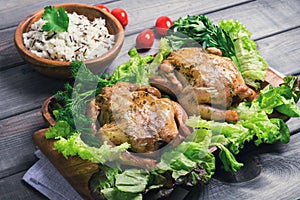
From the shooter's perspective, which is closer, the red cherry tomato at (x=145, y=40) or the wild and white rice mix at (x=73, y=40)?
the wild and white rice mix at (x=73, y=40)

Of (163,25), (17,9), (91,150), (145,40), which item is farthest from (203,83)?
(17,9)

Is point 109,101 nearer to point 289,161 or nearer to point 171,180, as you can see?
point 171,180

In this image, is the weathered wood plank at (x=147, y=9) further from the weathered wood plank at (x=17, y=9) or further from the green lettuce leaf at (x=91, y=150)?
the green lettuce leaf at (x=91, y=150)

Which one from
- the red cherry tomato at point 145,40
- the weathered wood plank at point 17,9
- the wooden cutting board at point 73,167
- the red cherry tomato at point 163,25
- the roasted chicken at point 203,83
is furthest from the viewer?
the weathered wood plank at point 17,9

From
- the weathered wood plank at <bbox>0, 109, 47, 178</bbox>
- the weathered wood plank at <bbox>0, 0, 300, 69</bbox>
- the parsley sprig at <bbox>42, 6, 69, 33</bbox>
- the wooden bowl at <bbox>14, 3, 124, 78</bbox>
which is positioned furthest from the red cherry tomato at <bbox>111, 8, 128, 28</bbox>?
the weathered wood plank at <bbox>0, 109, 47, 178</bbox>

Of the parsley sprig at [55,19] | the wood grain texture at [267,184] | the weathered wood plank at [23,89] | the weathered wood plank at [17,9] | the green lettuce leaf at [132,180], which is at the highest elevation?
the parsley sprig at [55,19]

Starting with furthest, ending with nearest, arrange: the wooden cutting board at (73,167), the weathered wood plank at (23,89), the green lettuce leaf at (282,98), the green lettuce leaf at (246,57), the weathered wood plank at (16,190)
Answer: the weathered wood plank at (23,89)
the green lettuce leaf at (246,57)
the green lettuce leaf at (282,98)
the weathered wood plank at (16,190)
the wooden cutting board at (73,167)

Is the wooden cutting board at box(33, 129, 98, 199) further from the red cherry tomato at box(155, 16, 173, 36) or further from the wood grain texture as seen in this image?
the red cherry tomato at box(155, 16, 173, 36)

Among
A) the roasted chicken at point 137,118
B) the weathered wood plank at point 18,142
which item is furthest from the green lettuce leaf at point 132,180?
the weathered wood plank at point 18,142
